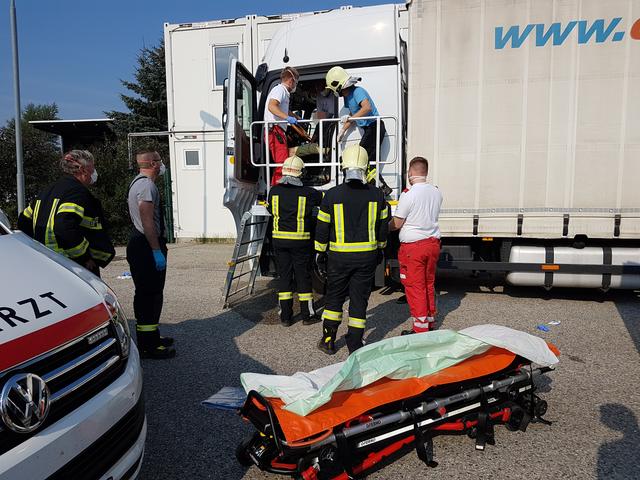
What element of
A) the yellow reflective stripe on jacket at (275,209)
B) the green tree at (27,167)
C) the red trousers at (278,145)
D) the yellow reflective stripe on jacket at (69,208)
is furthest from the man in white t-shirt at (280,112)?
the green tree at (27,167)

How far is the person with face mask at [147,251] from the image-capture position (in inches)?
152

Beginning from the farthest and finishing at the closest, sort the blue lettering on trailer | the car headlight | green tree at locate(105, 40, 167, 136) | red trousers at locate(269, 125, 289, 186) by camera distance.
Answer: green tree at locate(105, 40, 167, 136) < red trousers at locate(269, 125, 289, 186) < the blue lettering on trailer < the car headlight

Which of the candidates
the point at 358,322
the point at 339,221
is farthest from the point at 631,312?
the point at 339,221

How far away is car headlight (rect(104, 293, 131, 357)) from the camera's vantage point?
207 cm

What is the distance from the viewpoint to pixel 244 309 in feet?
18.9

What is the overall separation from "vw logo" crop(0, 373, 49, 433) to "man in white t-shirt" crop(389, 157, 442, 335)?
336 cm

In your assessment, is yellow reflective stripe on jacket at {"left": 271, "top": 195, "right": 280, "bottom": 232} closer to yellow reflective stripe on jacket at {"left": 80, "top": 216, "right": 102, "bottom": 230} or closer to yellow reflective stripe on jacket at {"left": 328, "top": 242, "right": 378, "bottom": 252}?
yellow reflective stripe on jacket at {"left": 328, "top": 242, "right": 378, "bottom": 252}

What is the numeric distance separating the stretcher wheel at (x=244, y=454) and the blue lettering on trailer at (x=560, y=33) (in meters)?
4.79

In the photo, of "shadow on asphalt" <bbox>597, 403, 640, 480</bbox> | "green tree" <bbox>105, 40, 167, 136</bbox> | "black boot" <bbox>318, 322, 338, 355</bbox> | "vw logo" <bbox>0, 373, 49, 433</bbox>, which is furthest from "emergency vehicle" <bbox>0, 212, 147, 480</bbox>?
"green tree" <bbox>105, 40, 167, 136</bbox>

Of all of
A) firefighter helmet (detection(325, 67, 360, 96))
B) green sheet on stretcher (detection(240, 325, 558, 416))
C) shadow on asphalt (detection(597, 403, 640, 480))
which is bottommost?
shadow on asphalt (detection(597, 403, 640, 480))

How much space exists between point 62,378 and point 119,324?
513 millimetres

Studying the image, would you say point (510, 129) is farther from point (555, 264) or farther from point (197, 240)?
point (197, 240)

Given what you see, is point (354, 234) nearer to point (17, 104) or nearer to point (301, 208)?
point (301, 208)

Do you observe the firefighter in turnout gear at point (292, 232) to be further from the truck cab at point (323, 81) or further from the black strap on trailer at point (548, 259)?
the black strap on trailer at point (548, 259)
